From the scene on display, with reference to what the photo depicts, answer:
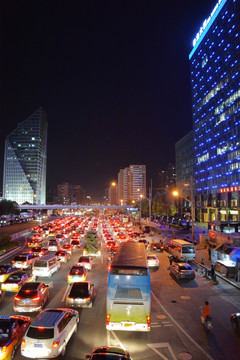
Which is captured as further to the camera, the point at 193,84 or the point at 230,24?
the point at 193,84

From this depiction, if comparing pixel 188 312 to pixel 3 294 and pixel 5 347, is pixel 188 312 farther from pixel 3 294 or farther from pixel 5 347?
pixel 3 294

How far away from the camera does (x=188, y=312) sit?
1377cm

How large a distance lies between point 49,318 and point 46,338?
0.88 meters

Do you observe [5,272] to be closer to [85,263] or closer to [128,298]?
[85,263]

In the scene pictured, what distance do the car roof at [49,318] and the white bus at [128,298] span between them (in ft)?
6.48

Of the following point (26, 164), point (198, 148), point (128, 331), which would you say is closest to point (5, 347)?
point (128, 331)

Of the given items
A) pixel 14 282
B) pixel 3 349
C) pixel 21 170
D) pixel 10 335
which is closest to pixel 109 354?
pixel 3 349

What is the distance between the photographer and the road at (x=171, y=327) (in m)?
9.73

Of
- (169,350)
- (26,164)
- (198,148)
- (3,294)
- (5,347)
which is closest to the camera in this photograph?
(5,347)

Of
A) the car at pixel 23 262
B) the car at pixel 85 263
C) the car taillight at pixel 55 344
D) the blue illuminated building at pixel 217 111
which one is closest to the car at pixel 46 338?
the car taillight at pixel 55 344

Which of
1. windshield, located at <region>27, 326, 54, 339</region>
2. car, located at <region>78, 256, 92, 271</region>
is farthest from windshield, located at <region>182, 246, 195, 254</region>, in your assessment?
windshield, located at <region>27, 326, 54, 339</region>

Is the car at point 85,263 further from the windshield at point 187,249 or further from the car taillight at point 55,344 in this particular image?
the car taillight at point 55,344

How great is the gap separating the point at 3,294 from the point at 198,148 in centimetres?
9256

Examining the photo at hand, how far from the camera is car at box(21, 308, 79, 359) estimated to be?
8625 mm
